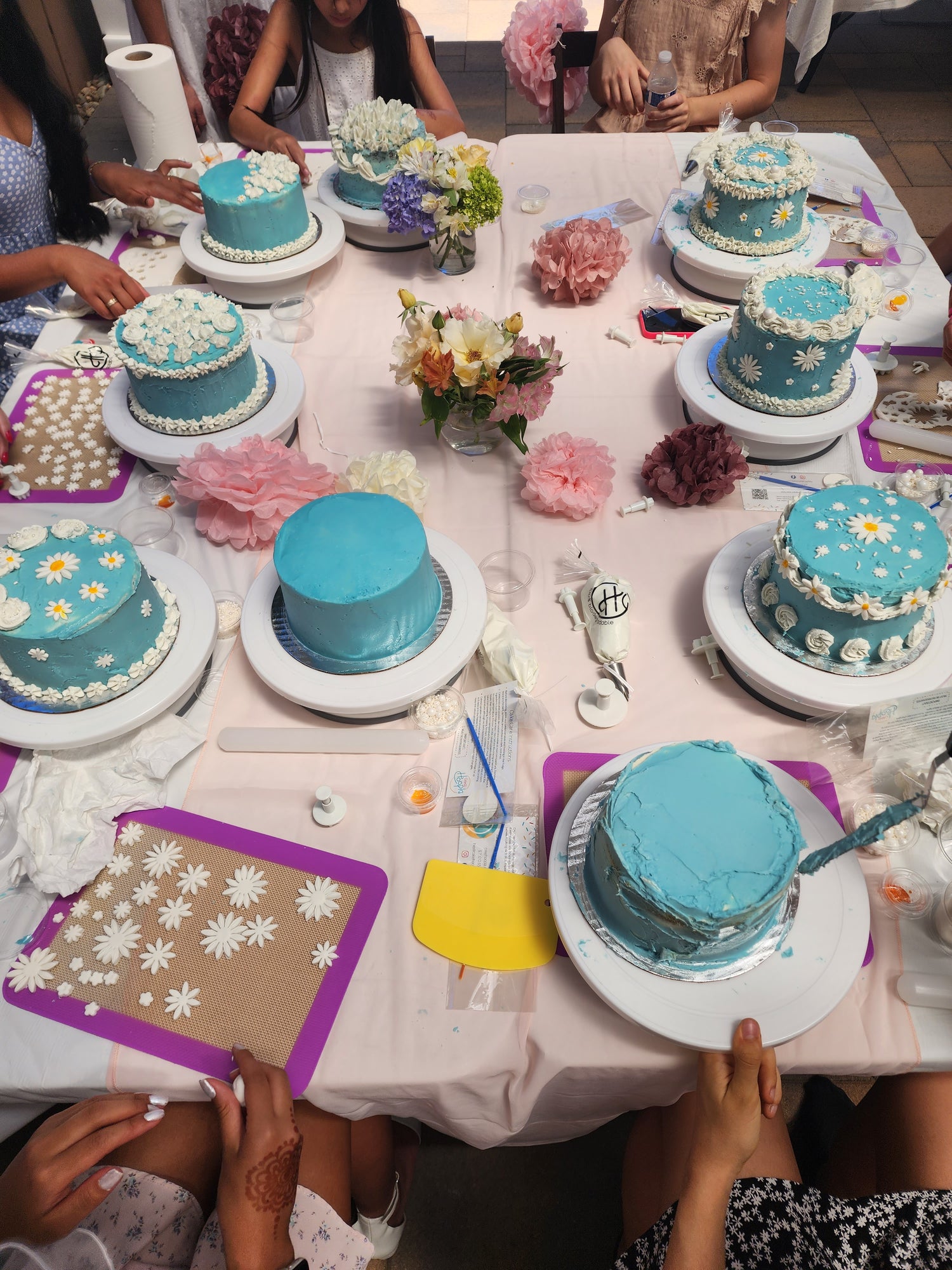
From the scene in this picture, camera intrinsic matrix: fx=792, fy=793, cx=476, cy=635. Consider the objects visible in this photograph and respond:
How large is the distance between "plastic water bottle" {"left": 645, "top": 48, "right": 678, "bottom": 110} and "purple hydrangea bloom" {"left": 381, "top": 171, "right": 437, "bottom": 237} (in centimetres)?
85

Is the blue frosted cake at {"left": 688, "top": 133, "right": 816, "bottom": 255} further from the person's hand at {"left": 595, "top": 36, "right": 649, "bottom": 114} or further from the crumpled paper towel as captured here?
the crumpled paper towel

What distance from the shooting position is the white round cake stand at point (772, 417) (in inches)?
56.1

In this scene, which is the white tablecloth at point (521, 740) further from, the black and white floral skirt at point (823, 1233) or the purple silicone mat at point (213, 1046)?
the black and white floral skirt at point (823, 1233)


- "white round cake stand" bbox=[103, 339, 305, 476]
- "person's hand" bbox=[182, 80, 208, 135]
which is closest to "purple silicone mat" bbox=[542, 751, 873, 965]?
"white round cake stand" bbox=[103, 339, 305, 476]

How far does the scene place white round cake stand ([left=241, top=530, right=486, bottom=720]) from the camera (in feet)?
3.65

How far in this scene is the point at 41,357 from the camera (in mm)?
1713

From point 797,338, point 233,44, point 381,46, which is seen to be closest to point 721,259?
point 797,338

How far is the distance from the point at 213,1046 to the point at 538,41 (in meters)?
2.76

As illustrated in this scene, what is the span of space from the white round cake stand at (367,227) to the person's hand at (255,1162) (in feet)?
5.88

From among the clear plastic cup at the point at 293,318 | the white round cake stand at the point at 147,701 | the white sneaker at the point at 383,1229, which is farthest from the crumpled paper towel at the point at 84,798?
the clear plastic cup at the point at 293,318

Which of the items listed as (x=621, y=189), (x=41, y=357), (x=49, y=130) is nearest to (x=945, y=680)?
(x=621, y=189)

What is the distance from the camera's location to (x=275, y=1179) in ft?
3.02

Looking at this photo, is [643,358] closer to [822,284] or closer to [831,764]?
[822,284]

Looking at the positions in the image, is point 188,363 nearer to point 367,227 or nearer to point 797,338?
point 367,227
